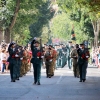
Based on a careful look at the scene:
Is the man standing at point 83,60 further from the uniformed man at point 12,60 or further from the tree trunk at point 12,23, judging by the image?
the tree trunk at point 12,23

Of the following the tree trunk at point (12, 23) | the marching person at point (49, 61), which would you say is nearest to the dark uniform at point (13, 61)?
the marching person at point (49, 61)

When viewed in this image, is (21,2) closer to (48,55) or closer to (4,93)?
(48,55)

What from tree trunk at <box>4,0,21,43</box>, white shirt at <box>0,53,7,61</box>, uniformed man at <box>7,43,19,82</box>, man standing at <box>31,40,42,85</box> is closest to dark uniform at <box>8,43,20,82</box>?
uniformed man at <box>7,43,19,82</box>

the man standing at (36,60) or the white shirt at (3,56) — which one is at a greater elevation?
the white shirt at (3,56)

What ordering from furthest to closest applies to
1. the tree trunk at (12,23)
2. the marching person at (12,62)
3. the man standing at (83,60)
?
the tree trunk at (12,23)
the man standing at (83,60)
the marching person at (12,62)

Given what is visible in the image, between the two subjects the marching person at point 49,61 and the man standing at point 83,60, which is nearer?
the man standing at point 83,60

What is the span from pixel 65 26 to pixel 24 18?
127ft

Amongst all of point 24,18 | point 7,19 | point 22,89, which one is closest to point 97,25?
point 24,18

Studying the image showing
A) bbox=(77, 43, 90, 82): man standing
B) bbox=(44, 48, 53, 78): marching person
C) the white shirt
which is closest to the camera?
bbox=(77, 43, 90, 82): man standing

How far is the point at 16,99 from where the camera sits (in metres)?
16.3

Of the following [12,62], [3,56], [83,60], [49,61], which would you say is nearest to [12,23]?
[3,56]

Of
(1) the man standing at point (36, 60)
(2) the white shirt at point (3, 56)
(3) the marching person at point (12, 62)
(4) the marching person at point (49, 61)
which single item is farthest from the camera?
(2) the white shirt at point (3, 56)

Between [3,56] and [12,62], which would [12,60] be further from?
[3,56]

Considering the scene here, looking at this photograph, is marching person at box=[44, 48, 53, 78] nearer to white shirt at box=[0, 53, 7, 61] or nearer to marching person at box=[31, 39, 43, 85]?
white shirt at box=[0, 53, 7, 61]
